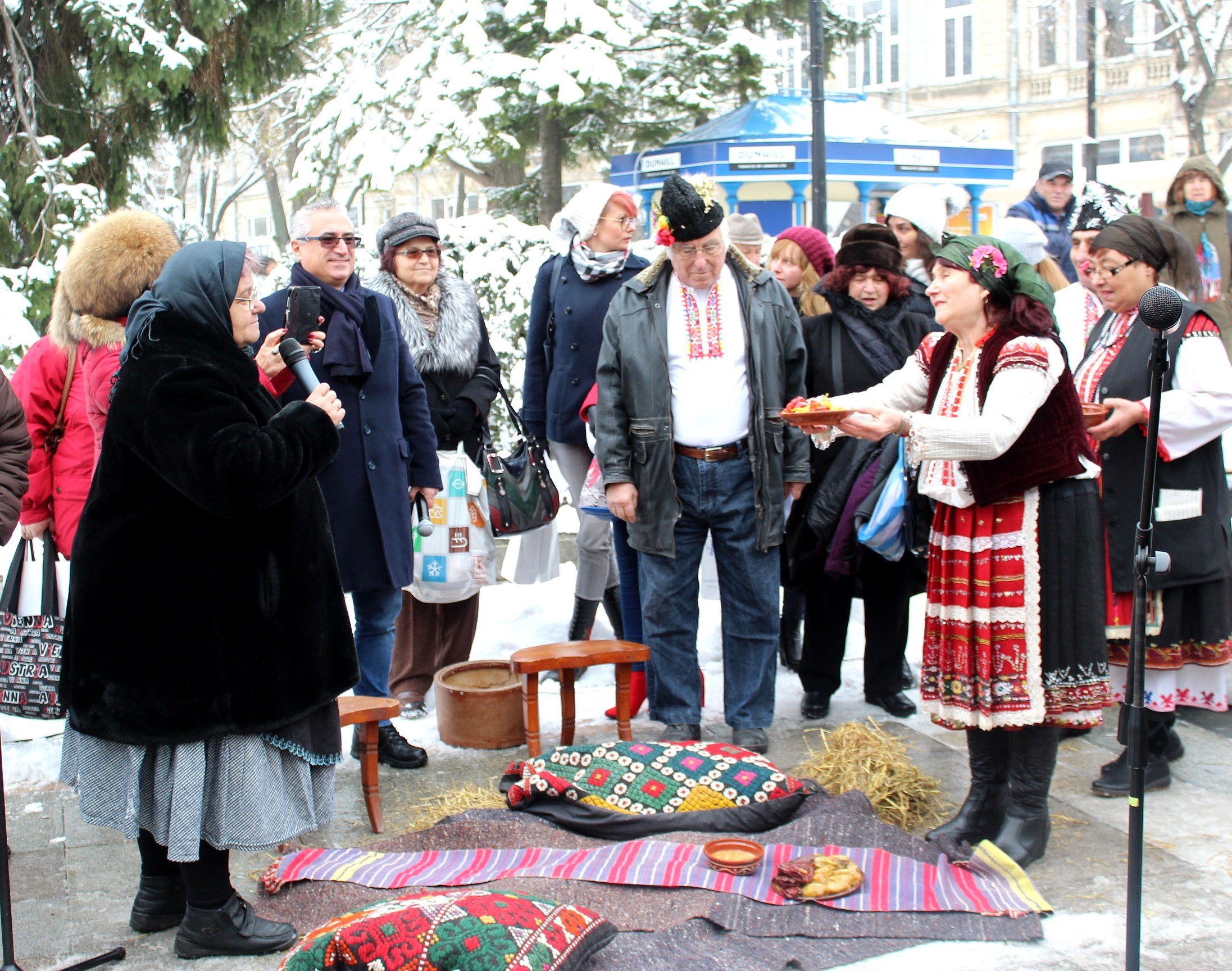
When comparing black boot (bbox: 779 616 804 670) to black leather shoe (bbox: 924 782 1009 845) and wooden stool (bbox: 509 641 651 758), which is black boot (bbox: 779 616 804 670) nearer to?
wooden stool (bbox: 509 641 651 758)

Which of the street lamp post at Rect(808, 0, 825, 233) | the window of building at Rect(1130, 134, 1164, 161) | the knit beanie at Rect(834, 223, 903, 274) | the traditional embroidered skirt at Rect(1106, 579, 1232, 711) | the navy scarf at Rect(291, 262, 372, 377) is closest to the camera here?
the traditional embroidered skirt at Rect(1106, 579, 1232, 711)

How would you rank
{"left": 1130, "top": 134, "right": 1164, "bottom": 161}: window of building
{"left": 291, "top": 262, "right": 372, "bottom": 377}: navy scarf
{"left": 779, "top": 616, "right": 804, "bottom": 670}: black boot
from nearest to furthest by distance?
{"left": 291, "top": 262, "right": 372, "bottom": 377}: navy scarf → {"left": 779, "top": 616, "right": 804, "bottom": 670}: black boot → {"left": 1130, "top": 134, "right": 1164, "bottom": 161}: window of building

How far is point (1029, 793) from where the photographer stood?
363cm

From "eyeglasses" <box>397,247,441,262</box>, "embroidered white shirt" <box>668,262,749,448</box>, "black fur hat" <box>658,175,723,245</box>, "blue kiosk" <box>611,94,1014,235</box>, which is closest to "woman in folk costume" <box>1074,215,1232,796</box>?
"embroidered white shirt" <box>668,262,749,448</box>

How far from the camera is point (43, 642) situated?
3789 millimetres

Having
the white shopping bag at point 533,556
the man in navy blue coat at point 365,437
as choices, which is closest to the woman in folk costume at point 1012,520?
the man in navy blue coat at point 365,437

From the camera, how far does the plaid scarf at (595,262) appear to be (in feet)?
17.0

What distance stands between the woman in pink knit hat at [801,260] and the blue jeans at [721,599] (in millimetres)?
1365

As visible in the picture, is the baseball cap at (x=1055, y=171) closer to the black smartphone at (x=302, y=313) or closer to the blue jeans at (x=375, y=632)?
the blue jeans at (x=375, y=632)

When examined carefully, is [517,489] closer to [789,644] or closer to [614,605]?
[614,605]

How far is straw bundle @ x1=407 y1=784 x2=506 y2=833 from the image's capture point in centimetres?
402

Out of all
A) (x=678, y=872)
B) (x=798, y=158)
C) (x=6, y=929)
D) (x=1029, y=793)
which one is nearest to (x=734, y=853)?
(x=678, y=872)

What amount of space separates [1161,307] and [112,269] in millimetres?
2802

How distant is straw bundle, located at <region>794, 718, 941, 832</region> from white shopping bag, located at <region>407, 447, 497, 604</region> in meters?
1.57
